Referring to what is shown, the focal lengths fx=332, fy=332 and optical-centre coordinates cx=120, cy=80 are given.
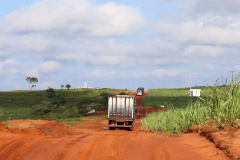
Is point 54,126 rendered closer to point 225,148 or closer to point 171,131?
point 171,131

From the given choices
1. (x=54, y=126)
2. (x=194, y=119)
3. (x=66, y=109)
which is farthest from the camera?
(x=66, y=109)

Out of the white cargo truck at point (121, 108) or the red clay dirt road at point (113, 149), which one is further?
the white cargo truck at point (121, 108)

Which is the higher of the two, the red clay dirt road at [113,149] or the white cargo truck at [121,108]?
the white cargo truck at [121,108]

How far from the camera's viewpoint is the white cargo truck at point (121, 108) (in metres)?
29.7

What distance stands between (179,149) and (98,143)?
2.98 metres

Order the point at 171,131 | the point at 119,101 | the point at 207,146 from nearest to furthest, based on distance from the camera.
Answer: the point at 207,146 → the point at 171,131 → the point at 119,101

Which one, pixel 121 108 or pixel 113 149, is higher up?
pixel 121 108

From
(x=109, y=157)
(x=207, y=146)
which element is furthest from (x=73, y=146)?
(x=207, y=146)

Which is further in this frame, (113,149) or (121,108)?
(121,108)

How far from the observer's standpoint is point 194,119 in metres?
14.7

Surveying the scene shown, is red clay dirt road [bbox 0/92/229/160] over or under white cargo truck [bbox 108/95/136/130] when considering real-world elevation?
under

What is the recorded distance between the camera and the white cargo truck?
2967 cm

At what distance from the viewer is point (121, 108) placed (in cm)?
2975

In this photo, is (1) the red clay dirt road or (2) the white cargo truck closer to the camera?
(1) the red clay dirt road
